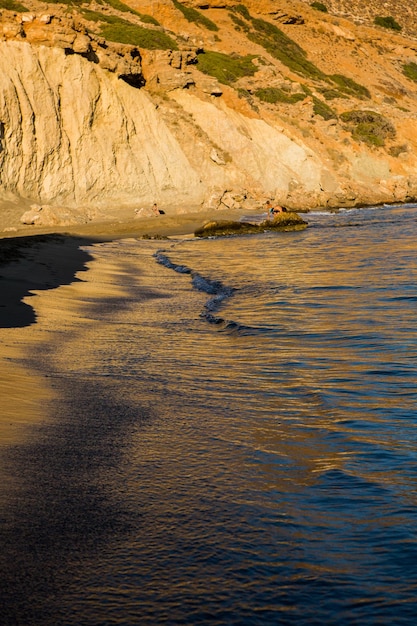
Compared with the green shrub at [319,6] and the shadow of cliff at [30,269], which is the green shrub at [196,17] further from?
the shadow of cliff at [30,269]

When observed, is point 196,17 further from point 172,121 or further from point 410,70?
point 172,121

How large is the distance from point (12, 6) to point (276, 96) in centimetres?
2293


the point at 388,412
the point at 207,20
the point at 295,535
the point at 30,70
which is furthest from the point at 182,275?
the point at 207,20

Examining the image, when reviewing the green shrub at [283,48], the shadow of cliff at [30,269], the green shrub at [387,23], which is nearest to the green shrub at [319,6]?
the green shrub at [387,23]

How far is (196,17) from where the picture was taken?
76875mm

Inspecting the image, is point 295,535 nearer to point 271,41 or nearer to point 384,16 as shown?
point 271,41

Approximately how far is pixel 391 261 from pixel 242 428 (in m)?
14.6

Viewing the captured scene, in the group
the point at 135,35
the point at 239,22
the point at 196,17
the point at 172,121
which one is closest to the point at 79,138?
the point at 172,121

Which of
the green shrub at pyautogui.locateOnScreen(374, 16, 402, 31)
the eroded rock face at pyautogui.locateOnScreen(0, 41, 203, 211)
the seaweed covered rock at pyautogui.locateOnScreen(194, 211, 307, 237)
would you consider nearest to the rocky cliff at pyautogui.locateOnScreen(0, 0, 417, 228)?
the eroded rock face at pyautogui.locateOnScreen(0, 41, 203, 211)

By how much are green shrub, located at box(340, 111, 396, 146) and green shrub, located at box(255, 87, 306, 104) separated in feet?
16.7

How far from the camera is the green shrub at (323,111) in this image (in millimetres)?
61500

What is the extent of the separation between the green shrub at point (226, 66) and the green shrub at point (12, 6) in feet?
51.4

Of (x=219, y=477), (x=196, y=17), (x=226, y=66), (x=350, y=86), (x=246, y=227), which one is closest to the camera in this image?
(x=219, y=477)

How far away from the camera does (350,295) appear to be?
13.7m
